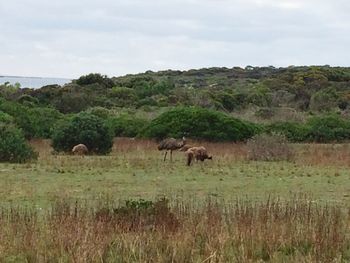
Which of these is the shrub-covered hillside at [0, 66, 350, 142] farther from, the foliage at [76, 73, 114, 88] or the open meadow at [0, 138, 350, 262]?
the open meadow at [0, 138, 350, 262]

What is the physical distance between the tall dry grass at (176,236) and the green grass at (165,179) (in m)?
4.68

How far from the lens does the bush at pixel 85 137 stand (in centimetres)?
3466

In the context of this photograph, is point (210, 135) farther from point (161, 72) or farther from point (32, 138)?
point (161, 72)

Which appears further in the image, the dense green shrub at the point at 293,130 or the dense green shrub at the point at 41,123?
the dense green shrub at the point at 293,130

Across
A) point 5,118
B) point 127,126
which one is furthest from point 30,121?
point 127,126

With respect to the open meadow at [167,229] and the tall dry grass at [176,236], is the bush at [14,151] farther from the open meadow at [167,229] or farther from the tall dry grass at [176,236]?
the tall dry grass at [176,236]

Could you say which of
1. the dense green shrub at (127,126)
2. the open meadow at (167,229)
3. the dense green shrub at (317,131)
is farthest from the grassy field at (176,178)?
the dense green shrub at (127,126)

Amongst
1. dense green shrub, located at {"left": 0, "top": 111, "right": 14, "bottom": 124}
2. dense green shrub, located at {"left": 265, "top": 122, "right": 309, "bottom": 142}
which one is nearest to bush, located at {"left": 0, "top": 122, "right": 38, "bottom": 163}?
dense green shrub, located at {"left": 0, "top": 111, "right": 14, "bottom": 124}

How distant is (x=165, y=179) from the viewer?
858 inches

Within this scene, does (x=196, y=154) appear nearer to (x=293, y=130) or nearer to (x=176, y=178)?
(x=176, y=178)

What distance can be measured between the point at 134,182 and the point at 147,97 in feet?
172

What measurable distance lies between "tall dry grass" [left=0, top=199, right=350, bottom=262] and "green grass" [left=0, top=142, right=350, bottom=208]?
4.68 meters

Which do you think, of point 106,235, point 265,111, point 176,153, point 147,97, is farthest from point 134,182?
point 147,97

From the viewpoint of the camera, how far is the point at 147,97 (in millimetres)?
72938
